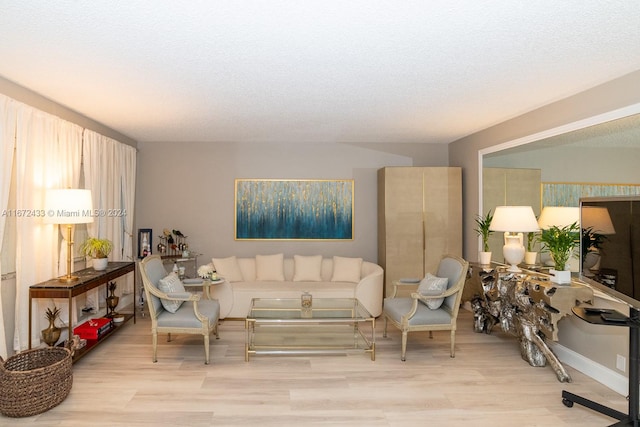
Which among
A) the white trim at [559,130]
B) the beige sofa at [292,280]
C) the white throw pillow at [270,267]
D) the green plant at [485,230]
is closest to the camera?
the white trim at [559,130]

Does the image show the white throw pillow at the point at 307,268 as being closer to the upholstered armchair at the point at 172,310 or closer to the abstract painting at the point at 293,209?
the abstract painting at the point at 293,209

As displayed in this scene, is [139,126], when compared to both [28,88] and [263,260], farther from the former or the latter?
[263,260]

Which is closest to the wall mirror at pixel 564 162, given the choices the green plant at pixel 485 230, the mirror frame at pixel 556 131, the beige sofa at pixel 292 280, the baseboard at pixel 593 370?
the mirror frame at pixel 556 131

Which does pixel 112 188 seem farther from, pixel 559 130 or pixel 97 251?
pixel 559 130

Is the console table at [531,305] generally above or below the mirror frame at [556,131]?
below

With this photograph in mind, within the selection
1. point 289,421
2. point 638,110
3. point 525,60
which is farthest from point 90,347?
point 638,110

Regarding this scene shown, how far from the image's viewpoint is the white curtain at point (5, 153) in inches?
127

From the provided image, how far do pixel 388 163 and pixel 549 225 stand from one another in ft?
8.97

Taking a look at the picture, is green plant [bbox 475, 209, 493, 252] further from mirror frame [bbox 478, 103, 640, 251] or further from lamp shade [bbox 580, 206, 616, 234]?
lamp shade [bbox 580, 206, 616, 234]

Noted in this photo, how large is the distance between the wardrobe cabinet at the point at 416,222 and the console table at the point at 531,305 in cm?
129

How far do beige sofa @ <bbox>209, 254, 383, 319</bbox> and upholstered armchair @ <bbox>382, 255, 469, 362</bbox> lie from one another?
1010mm

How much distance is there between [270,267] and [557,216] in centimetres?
375

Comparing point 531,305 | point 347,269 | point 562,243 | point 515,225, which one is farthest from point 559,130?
point 347,269

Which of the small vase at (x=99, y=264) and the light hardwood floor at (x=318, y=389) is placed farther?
the small vase at (x=99, y=264)
